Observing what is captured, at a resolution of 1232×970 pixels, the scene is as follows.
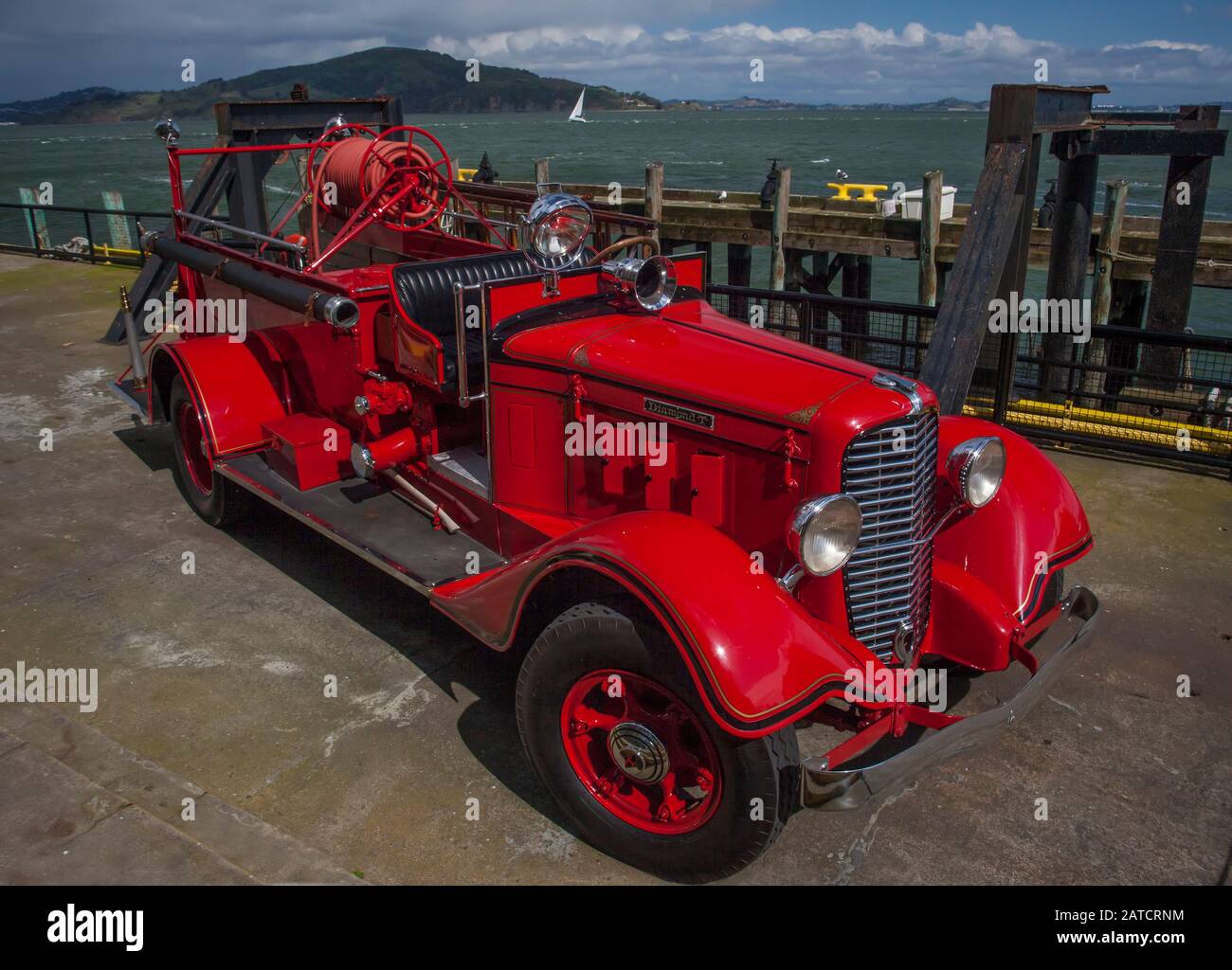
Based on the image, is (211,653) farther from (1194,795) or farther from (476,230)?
(476,230)

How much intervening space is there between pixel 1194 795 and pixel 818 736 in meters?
1.46

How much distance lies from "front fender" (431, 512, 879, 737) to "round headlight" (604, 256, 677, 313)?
50.6 inches

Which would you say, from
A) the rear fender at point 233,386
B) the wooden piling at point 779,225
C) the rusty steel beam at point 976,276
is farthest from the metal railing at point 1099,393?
the wooden piling at point 779,225

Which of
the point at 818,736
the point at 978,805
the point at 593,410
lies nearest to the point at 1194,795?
the point at 978,805

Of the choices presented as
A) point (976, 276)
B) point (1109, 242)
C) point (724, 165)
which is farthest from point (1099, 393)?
point (724, 165)

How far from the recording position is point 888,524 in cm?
366

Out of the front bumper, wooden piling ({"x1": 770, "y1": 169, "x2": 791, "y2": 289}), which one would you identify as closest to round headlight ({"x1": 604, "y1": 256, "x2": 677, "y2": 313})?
the front bumper

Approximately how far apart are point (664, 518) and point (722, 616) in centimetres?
51

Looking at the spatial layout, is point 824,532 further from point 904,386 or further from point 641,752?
point 641,752

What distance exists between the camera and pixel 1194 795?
3818mm

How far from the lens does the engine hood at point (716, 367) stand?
354 cm

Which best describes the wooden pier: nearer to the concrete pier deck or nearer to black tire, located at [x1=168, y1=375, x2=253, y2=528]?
the concrete pier deck

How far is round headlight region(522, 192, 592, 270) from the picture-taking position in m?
4.48

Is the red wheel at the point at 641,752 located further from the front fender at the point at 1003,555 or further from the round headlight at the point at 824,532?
the front fender at the point at 1003,555
